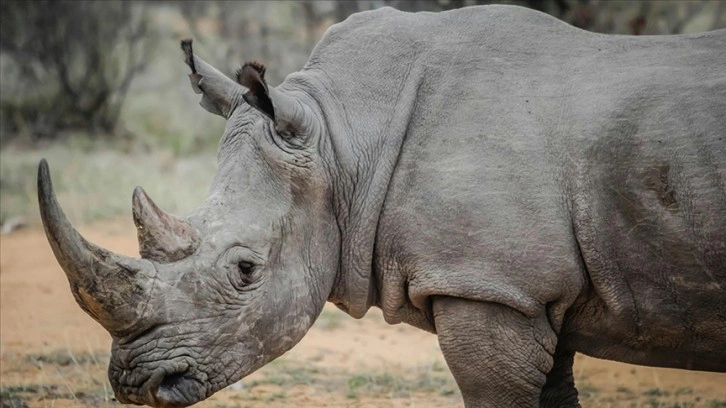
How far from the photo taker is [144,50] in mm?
19172

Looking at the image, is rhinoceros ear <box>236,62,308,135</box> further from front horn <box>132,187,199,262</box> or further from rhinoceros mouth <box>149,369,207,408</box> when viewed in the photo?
rhinoceros mouth <box>149,369,207,408</box>

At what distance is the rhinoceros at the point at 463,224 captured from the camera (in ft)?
16.5

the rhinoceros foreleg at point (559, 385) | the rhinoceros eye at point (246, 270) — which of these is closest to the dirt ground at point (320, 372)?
the rhinoceros foreleg at point (559, 385)

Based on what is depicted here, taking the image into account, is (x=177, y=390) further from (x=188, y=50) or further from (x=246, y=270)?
(x=188, y=50)

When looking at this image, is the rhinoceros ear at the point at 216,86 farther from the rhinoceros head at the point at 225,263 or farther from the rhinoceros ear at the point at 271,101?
the rhinoceros ear at the point at 271,101

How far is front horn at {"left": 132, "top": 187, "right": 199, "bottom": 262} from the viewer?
5055 mm

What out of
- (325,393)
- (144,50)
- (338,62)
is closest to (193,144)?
(144,50)

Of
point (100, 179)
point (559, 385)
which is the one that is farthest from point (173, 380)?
point (100, 179)

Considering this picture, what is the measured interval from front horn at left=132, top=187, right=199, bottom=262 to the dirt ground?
261 centimetres

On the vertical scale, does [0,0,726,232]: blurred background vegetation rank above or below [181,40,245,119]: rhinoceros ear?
above

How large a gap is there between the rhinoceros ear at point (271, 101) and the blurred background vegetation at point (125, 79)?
7.82 meters

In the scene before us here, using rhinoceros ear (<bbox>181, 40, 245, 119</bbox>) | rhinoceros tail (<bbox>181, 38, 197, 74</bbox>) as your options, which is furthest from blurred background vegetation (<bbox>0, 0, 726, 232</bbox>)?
rhinoceros tail (<bbox>181, 38, 197, 74</bbox>)

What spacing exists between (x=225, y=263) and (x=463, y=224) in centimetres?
110

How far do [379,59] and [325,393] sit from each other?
3029mm
